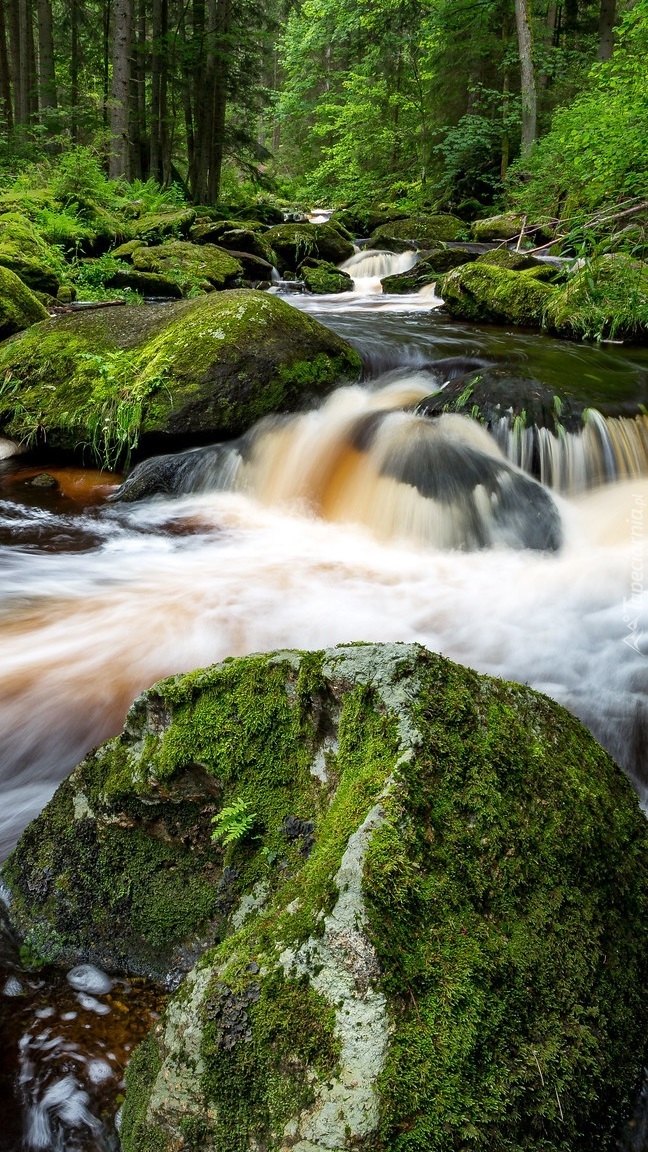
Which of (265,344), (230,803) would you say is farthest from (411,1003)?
(265,344)

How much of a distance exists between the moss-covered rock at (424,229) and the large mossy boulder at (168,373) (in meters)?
11.5

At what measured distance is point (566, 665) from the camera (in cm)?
421

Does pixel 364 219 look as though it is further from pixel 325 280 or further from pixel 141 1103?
pixel 141 1103

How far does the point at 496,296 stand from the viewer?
10.7m

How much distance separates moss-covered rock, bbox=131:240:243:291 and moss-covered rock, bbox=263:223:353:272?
2.48 metres

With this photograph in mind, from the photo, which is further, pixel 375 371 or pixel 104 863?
pixel 375 371

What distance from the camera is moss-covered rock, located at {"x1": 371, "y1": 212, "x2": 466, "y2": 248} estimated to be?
58.0ft

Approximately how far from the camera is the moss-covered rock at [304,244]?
Answer: 1520 centimetres

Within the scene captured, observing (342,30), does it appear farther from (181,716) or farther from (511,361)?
(181,716)

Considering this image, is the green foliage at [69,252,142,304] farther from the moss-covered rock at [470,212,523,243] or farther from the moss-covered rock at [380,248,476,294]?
the moss-covered rock at [470,212,523,243]

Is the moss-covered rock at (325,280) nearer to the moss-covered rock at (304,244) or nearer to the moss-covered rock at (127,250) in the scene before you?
the moss-covered rock at (304,244)

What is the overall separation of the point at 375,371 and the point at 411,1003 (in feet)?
24.2

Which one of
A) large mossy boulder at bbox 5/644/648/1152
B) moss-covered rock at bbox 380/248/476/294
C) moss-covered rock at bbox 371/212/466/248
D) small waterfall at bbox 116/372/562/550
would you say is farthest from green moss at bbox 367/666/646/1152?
moss-covered rock at bbox 371/212/466/248

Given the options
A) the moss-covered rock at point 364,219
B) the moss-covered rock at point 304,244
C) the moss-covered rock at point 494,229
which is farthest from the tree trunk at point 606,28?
the moss-covered rock at point 304,244
